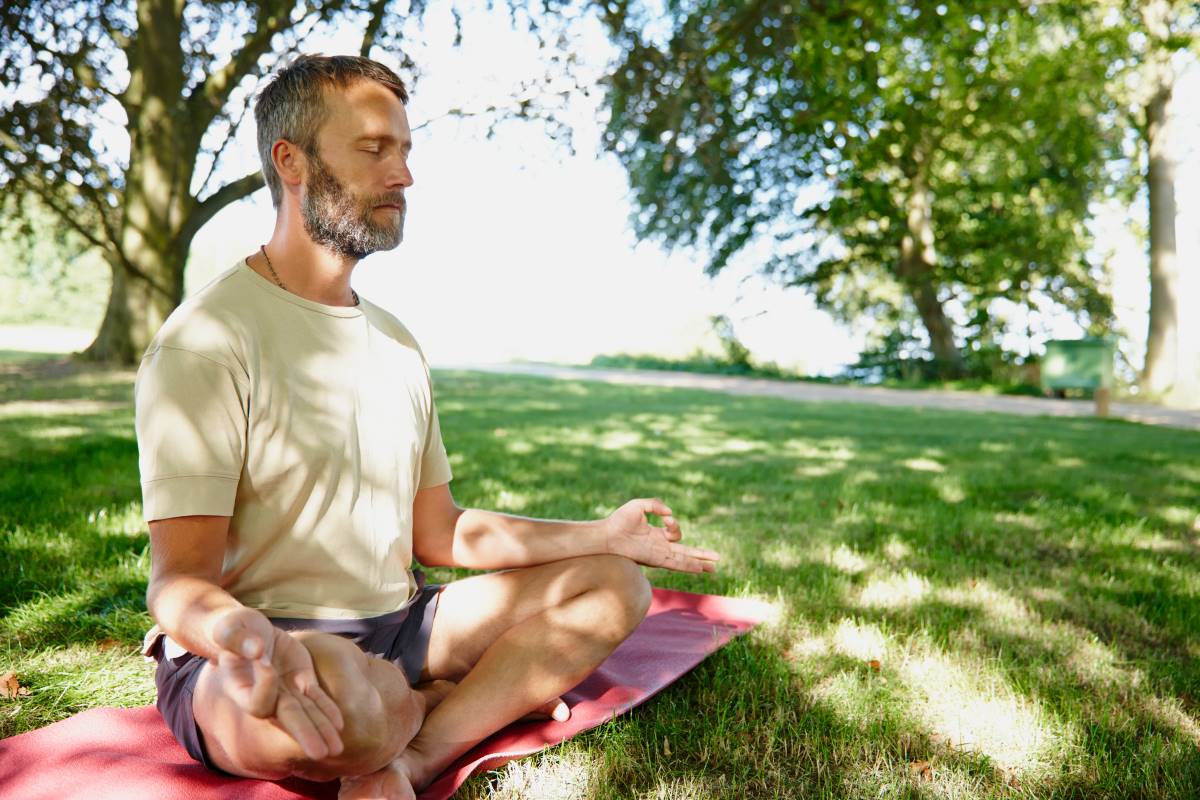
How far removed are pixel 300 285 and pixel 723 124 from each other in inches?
384

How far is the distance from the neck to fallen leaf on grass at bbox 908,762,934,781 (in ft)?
6.30

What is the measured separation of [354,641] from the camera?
7.15 ft

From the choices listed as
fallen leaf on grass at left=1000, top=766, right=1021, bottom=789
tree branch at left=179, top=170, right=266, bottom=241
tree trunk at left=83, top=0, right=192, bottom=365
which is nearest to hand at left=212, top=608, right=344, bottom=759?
fallen leaf on grass at left=1000, top=766, right=1021, bottom=789

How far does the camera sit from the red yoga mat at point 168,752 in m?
2.05

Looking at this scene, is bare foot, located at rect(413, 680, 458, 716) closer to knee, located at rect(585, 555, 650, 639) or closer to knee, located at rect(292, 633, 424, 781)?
knee, located at rect(292, 633, 424, 781)

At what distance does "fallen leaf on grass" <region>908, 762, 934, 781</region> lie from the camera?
2289 mm

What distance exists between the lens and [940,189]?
2067 cm

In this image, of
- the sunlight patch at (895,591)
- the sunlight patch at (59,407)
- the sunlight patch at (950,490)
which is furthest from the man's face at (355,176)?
the sunlight patch at (59,407)

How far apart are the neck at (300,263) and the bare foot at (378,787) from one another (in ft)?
3.71

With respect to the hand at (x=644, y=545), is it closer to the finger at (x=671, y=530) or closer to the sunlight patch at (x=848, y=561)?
the finger at (x=671, y=530)

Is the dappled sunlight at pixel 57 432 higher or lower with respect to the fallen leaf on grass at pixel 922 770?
higher

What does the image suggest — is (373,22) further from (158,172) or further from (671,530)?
(671,530)

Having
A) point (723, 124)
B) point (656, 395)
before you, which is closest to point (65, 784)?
point (723, 124)

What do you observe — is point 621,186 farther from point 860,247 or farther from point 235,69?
point 235,69
